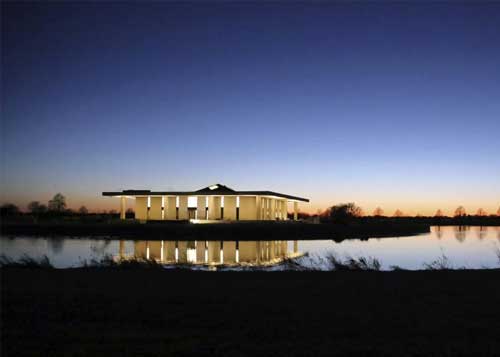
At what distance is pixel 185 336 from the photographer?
13.6 feet

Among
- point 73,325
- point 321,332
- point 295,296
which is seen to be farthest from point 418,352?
point 73,325

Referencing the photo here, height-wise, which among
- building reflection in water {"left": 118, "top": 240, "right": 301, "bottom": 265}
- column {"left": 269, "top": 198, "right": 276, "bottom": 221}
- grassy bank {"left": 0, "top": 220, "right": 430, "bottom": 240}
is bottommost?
building reflection in water {"left": 118, "top": 240, "right": 301, "bottom": 265}

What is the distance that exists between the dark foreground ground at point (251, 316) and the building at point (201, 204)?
27.0 m

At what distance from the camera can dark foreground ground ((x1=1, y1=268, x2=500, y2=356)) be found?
12.6ft

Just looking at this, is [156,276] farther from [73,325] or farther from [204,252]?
[204,252]

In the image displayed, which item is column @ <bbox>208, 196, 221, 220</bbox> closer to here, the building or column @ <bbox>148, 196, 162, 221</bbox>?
the building

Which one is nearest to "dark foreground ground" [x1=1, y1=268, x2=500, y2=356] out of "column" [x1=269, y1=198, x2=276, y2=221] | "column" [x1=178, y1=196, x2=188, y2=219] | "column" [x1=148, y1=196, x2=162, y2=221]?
"column" [x1=178, y1=196, x2=188, y2=219]

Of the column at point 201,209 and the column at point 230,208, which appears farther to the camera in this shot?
the column at point 201,209

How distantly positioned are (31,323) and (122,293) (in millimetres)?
1644

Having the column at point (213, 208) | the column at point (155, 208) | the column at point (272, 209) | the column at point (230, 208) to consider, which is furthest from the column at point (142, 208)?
the column at point (272, 209)

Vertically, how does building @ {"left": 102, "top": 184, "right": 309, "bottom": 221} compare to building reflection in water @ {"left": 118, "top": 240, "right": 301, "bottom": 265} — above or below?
above

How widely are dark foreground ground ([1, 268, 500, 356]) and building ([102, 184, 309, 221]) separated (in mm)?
27000

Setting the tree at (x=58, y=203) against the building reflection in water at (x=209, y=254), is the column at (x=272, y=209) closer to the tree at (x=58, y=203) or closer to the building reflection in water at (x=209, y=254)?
the building reflection in water at (x=209, y=254)

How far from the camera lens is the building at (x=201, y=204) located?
114 feet
